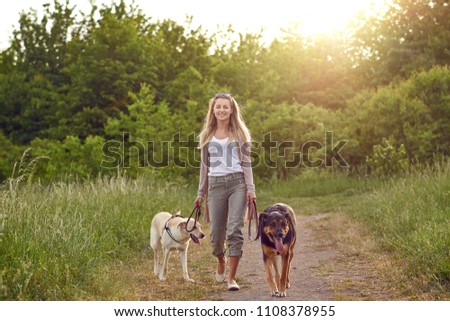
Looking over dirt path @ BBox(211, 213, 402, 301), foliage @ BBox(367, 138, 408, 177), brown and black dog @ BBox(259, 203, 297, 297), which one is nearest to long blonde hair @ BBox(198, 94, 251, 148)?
brown and black dog @ BBox(259, 203, 297, 297)

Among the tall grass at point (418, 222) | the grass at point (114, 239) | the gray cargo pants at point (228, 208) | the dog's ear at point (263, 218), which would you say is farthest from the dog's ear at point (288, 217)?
the tall grass at point (418, 222)

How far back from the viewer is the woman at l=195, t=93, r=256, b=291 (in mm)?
7262

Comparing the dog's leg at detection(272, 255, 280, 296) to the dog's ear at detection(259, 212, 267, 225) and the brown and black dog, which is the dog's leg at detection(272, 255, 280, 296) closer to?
the brown and black dog

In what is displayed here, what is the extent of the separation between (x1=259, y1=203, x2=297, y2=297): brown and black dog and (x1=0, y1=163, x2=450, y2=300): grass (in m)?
0.87

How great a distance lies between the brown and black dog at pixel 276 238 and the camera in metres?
6.61

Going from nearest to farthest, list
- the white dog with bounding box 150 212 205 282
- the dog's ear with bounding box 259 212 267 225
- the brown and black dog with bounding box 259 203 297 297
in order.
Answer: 1. the brown and black dog with bounding box 259 203 297 297
2. the dog's ear with bounding box 259 212 267 225
3. the white dog with bounding box 150 212 205 282

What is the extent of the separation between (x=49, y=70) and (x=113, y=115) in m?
6.82

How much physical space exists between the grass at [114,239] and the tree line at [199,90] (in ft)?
28.7

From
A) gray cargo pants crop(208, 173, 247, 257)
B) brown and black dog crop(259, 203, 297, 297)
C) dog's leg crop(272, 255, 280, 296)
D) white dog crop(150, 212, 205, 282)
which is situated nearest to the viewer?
brown and black dog crop(259, 203, 297, 297)

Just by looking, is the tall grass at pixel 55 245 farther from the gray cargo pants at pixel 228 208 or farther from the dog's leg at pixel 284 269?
the dog's leg at pixel 284 269

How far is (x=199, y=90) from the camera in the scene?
32750 millimetres

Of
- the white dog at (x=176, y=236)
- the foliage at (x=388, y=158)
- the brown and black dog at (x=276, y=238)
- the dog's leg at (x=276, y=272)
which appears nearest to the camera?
the brown and black dog at (x=276, y=238)

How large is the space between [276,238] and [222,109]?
5.39ft

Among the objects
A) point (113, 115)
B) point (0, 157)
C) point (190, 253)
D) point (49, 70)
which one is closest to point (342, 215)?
point (190, 253)
